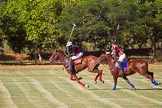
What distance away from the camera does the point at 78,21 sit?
5125 centimetres

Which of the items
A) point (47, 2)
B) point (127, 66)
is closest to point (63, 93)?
point (127, 66)

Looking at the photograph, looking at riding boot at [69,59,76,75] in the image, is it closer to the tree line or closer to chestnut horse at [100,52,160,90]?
chestnut horse at [100,52,160,90]

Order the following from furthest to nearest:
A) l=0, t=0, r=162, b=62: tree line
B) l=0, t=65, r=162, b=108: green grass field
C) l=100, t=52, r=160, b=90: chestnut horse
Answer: l=0, t=0, r=162, b=62: tree line, l=100, t=52, r=160, b=90: chestnut horse, l=0, t=65, r=162, b=108: green grass field

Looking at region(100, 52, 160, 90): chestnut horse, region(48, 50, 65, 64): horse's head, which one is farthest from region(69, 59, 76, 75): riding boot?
region(100, 52, 160, 90): chestnut horse

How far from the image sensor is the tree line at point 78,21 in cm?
5012

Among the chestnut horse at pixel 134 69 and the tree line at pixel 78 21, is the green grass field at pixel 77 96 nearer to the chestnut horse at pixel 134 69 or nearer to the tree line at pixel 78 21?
the chestnut horse at pixel 134 69

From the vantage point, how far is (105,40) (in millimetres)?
55938

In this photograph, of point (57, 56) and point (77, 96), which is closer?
point (77, 96)

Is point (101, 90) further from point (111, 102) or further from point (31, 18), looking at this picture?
point (31, 18)

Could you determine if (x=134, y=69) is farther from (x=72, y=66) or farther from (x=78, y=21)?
(x=78, y=21)

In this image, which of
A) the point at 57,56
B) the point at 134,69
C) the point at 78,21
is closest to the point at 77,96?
the point at 134,69

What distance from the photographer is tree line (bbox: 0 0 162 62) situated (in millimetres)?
50125

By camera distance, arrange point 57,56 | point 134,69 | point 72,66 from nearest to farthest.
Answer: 1. point 134,69
2. point 72,66
3. point 57,56

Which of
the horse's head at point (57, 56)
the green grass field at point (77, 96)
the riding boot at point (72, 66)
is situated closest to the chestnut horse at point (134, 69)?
the green grass field at point (77, 96)
